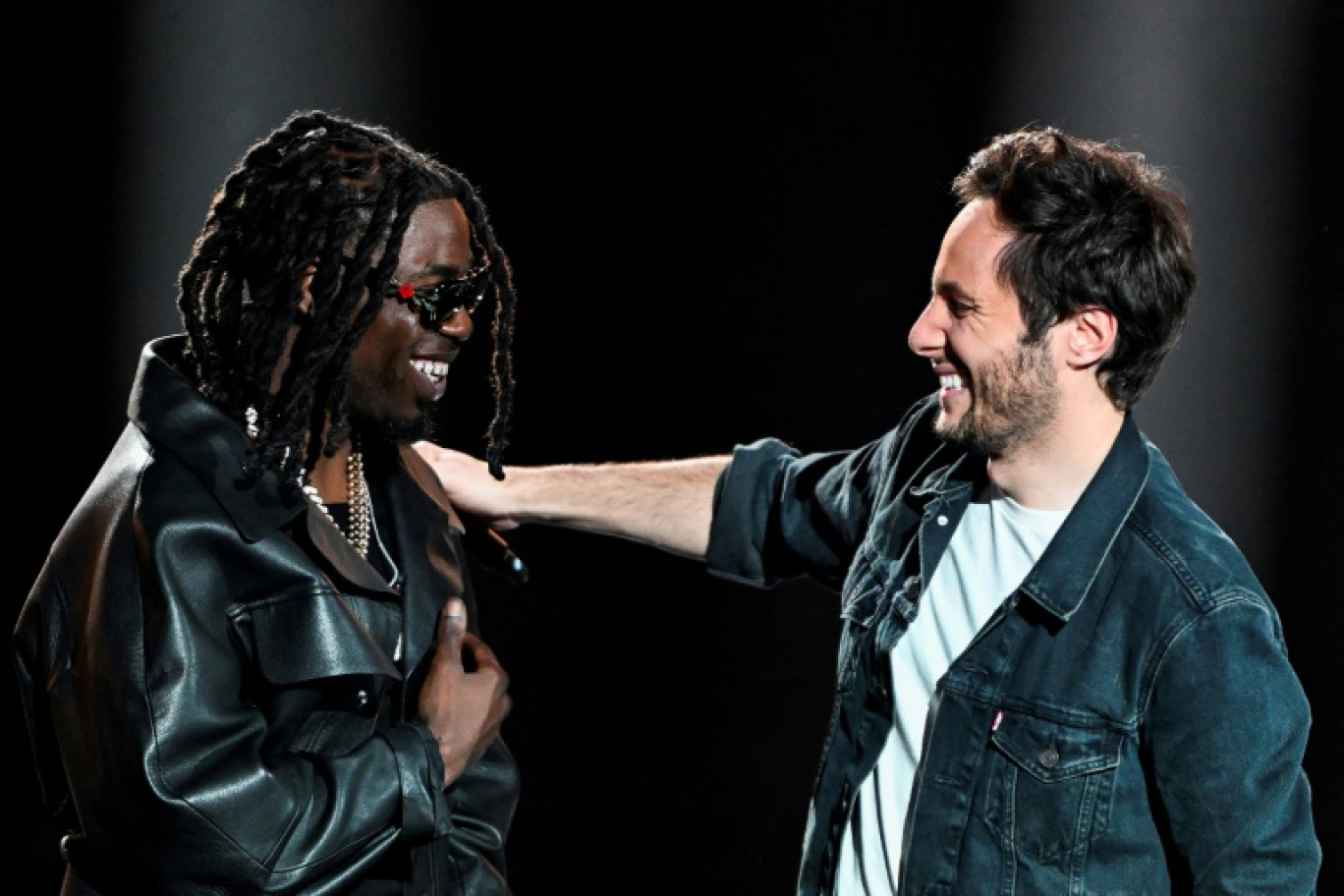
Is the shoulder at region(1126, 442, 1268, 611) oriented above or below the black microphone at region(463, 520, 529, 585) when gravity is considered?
above

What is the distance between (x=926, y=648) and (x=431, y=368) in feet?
2.17

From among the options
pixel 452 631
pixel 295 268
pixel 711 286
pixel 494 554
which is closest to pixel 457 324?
pixel 295 268

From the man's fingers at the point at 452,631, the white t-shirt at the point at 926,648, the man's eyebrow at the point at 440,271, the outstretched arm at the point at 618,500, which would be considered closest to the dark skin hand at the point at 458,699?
the man's fingers at the point at 452,631

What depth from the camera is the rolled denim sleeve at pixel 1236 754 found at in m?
1.52

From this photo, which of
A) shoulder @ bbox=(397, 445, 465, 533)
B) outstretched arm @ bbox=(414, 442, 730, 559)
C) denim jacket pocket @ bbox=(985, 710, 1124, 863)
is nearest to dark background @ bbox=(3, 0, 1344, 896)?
outstretched arm @ bbox=(414, 442, 730, 559)

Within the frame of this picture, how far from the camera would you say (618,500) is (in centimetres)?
228

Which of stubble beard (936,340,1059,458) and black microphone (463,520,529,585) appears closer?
stubble beard (936,340,1059,458)

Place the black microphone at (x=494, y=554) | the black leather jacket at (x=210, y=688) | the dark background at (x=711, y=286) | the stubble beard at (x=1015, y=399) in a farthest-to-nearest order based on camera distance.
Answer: the dark background at (x=711, y=286) < the black microphone at (x=494, y=554) < the stubble beard at (x=1015, y=399) < the black leather jacket at (x=210, y=688)

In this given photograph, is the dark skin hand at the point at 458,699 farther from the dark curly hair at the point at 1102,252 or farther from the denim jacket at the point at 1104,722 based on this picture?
the dark curly hair at the point at 1102,252

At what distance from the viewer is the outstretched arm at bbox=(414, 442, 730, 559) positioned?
221 centimetres

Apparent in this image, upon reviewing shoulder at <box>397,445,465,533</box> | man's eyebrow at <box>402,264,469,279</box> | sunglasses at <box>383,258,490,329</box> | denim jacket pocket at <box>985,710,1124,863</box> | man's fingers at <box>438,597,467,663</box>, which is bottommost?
denim jacket pocket at <box>985,710,1124,863</box>

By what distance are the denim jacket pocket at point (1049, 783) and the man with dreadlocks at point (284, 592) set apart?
56 centimetres

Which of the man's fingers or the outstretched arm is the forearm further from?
the man's fingers

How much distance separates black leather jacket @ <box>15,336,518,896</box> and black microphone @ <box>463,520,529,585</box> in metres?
0.34
